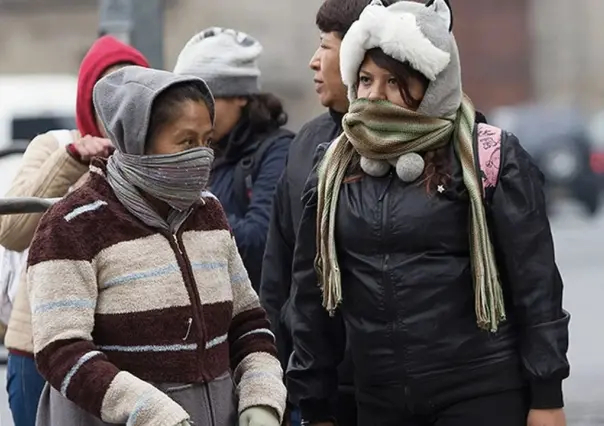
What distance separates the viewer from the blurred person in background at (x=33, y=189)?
477 cm

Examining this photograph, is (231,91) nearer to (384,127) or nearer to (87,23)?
(384,127)

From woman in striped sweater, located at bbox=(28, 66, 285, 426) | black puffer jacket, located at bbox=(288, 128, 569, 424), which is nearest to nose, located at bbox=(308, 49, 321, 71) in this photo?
black puffer jacket, located at bbox=(288, 128, 569, 424)

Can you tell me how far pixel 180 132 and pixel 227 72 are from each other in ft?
7.14

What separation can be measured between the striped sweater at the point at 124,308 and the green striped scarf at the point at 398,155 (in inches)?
21.4

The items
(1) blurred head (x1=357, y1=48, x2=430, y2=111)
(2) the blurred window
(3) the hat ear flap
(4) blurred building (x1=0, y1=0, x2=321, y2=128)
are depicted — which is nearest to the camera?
(1) blurred head (x1=357, y1=48, x2=430, y2=111)

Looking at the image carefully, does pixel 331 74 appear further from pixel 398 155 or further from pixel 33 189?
pixel 33 189

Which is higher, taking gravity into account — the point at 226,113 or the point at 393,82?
the point at 393,82

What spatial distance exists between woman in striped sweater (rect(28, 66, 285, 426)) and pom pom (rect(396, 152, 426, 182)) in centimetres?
60

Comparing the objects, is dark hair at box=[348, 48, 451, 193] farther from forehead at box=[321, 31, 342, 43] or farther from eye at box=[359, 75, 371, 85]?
Result: forehead at box=[321, 31, 342, 43]

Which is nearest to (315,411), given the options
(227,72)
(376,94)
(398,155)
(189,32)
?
(398,155)

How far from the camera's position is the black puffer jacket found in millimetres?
4043

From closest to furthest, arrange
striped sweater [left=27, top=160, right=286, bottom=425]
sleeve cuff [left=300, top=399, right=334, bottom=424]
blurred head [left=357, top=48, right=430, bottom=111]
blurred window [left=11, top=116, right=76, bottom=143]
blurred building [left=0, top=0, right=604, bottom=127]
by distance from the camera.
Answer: striped sweater [left=27, top=160, right=286, bottom=425], blurred head [left=357, top=48, right=430, bottom=111], sleeve cuff [left=300, top=399, right=334, bottom=424], blurred window [left=11, top=116, right=76, bottom=143], blurred building [left=0, top=0, right=604, bottom=127]

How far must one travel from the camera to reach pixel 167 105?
3.58 metres

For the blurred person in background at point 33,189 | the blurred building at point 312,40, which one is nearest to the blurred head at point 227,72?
the blurred person in background at point 33,189
